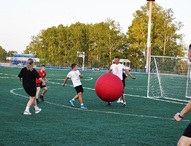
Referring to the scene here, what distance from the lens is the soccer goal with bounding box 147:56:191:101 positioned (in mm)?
19219

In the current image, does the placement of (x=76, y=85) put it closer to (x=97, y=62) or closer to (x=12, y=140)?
(x=12, y=140)

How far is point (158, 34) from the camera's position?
7125 centimetres

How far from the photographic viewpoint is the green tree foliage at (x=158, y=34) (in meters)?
69.3

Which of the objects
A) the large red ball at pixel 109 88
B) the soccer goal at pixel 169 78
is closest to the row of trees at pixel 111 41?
the soccer goal at pixel 169 78

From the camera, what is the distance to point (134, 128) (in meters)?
8.60

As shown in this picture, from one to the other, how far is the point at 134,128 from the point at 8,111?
13.7 ft

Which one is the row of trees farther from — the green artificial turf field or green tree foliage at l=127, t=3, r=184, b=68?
the green artificial turf field

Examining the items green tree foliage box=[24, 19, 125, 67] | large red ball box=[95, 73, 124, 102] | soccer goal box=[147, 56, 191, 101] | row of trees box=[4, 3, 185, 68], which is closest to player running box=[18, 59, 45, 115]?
large red ball box=[95, 73, 124, 102]

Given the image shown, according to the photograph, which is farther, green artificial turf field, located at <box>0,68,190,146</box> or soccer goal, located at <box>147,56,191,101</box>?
soccer goal, located at <box>147,56,191,101</box>

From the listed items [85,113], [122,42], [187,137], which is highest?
[122,42]

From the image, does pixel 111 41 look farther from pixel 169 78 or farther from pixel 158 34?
pixel 169 78

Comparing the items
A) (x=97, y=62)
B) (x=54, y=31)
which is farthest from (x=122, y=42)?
(x=54, y=31)

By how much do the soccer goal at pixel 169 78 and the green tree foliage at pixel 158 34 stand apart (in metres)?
46.4

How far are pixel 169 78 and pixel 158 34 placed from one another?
50.4 meters
